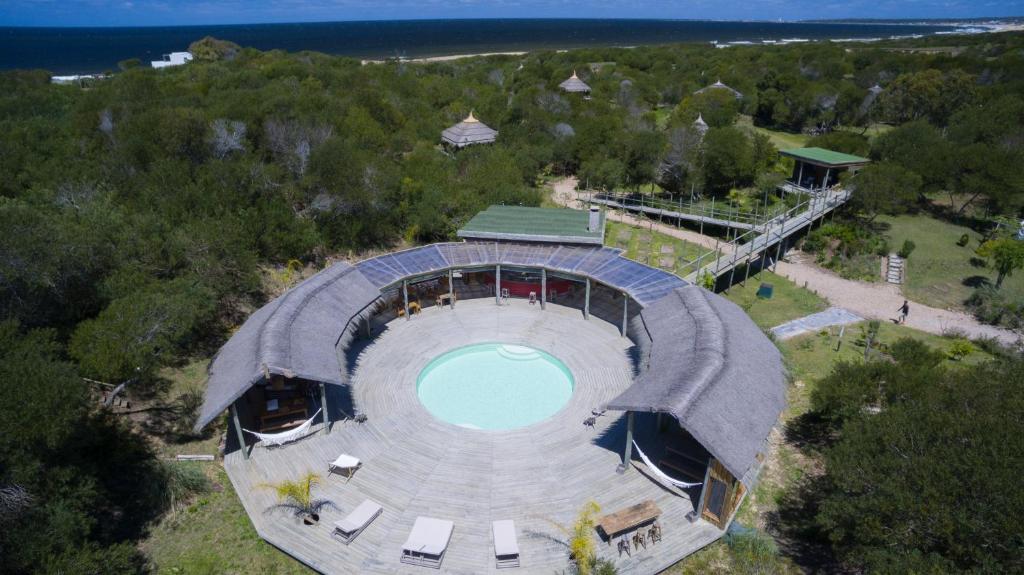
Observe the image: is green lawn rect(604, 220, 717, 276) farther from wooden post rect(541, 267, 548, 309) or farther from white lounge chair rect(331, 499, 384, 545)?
white lounge chair rect(331, 499, 384, 545)

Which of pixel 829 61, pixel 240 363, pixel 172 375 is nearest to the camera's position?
pixel 240 363

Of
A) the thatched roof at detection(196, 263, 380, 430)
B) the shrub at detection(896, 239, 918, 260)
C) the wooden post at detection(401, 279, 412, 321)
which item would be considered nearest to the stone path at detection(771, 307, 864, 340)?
the shrub at detection(896, 239, 918, 260)

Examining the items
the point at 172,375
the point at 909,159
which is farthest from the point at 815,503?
the point at 909,159

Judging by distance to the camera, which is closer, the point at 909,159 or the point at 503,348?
the point at 503,348

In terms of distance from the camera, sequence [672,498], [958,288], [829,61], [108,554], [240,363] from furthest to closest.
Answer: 1. [829,61]
2. [958,288]
3. [240,363]
4. [672,498]
5. [108,554]

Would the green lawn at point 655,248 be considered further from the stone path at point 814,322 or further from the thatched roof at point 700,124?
the thatched roof at point 700,124

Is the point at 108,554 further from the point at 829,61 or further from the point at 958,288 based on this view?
the point at 829,61

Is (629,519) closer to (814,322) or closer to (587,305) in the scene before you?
(587,305)

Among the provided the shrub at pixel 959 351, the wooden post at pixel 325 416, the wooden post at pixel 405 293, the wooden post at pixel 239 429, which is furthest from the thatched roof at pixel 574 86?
the wooden post at pixel 239 429
